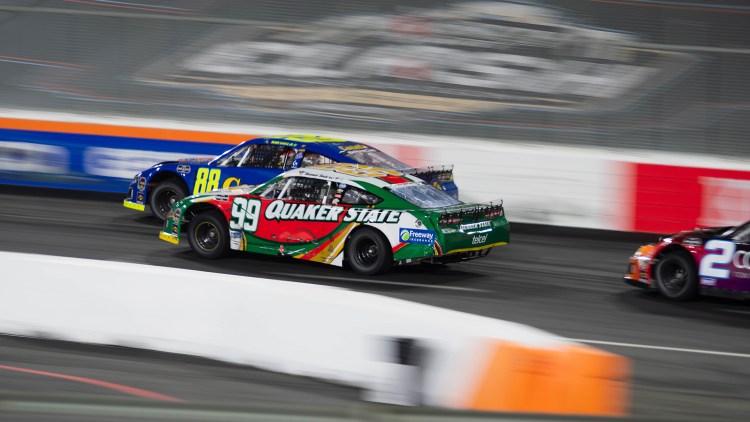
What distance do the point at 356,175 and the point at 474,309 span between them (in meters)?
2.41

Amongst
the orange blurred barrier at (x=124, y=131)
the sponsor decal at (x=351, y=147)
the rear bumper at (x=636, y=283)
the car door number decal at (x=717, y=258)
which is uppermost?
the orange blurred barrier at (x=124, y=131)

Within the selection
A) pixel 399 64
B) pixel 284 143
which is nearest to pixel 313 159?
pixel 284 143

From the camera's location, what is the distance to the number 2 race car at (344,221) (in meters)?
10.9

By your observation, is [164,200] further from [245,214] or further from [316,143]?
[245,214]

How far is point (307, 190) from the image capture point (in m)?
11.6

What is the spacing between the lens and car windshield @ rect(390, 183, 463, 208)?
1116cm

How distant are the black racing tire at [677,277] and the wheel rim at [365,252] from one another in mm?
3096

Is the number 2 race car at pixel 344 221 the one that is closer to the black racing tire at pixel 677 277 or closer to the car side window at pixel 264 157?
the car side window at pixel 264 157

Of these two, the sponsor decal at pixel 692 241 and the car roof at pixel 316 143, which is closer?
the sponsor decal at pixel 692 241

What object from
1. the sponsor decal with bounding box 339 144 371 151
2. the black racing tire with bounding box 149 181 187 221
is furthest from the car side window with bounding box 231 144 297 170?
the black racing tire with bounding box 149 181 187 221

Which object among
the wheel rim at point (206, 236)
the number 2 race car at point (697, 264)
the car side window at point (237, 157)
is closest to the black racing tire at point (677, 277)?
the number 2 race car at point (697, 264)

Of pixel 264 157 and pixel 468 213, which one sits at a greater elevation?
pixel 264 157

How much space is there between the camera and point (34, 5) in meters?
21.5

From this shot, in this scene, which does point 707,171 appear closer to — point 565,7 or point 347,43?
point 565,7
